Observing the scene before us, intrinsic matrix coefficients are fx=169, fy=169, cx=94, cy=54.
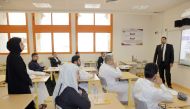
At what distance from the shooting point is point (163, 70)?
5.71 m

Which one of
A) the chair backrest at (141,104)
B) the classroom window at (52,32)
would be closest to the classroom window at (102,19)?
the classroom window at (52,32)

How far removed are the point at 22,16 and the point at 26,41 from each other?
125 centimetres

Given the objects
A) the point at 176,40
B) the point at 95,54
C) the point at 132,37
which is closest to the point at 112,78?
the point at 176,40

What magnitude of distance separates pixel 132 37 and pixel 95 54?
2138 millimetres

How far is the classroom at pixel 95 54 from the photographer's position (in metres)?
2.24

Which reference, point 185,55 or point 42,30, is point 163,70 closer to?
point 185,55

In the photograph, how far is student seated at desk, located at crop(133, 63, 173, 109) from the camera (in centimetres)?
213

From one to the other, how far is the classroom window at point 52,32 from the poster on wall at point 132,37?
2899mm

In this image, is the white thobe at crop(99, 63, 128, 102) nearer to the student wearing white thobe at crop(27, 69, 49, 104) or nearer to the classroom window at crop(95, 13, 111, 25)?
the student wearing white thobe at crop(27, 69, 49, 104)

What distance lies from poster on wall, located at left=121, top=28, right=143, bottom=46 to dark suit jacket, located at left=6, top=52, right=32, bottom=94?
695cm

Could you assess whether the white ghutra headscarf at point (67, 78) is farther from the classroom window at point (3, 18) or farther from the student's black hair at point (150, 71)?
the classroom window at point (3, 18)

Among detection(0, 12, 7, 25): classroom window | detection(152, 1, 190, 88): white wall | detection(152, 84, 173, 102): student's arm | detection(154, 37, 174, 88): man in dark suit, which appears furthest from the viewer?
detection(0, 12, 7, 25): classroom window

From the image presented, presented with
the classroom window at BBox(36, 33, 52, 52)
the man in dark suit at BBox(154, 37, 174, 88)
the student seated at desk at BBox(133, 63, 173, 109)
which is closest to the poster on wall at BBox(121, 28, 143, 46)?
the man in dark suit at BBox(154, 37, 174, 88)

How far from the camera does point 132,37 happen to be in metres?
8.85
